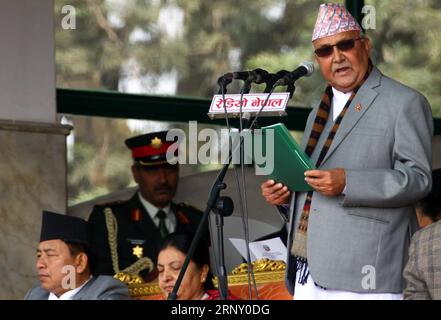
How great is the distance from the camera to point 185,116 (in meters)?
8.97

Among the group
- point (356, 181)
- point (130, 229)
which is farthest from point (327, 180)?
point (130, 229)

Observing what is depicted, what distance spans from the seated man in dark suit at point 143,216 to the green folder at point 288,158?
2529 mm

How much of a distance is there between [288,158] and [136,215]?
306 cm

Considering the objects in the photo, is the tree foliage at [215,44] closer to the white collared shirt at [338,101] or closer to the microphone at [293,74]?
the white collared shirt at [338,101]

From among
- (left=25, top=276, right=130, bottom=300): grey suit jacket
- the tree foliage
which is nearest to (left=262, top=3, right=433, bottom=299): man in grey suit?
(left=25, top=276, right=130, bottom=300): grey suit jacket

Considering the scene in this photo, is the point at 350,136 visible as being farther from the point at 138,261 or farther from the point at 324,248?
the point at 138,261

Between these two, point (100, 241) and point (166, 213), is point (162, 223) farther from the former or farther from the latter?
point (100, 241)

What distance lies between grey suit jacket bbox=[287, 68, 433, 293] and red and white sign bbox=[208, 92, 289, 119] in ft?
1.01

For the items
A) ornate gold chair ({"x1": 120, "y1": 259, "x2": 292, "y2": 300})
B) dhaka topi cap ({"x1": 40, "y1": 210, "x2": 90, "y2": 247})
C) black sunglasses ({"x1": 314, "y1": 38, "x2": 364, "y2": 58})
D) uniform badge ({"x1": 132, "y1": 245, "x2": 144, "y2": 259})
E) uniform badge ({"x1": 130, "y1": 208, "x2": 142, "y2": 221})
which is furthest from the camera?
uniform badge ({"x1": 130, "y1": 208, "x2": 142, "y2": 221})

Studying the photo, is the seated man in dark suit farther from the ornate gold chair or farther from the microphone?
the microphone

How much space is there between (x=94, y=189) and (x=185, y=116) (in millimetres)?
766

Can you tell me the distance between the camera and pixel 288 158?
4.85 metres

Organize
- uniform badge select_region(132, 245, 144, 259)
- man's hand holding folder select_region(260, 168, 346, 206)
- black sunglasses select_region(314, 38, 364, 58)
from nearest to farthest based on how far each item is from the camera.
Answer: man's hand holding folder select_region(260, 168, 346, 206) → black sunglasses select_region(314, 38, 364, 58) → uniform badge select_region(132, 245, 144, 259)

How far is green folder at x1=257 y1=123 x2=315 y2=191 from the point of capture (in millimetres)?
4801
